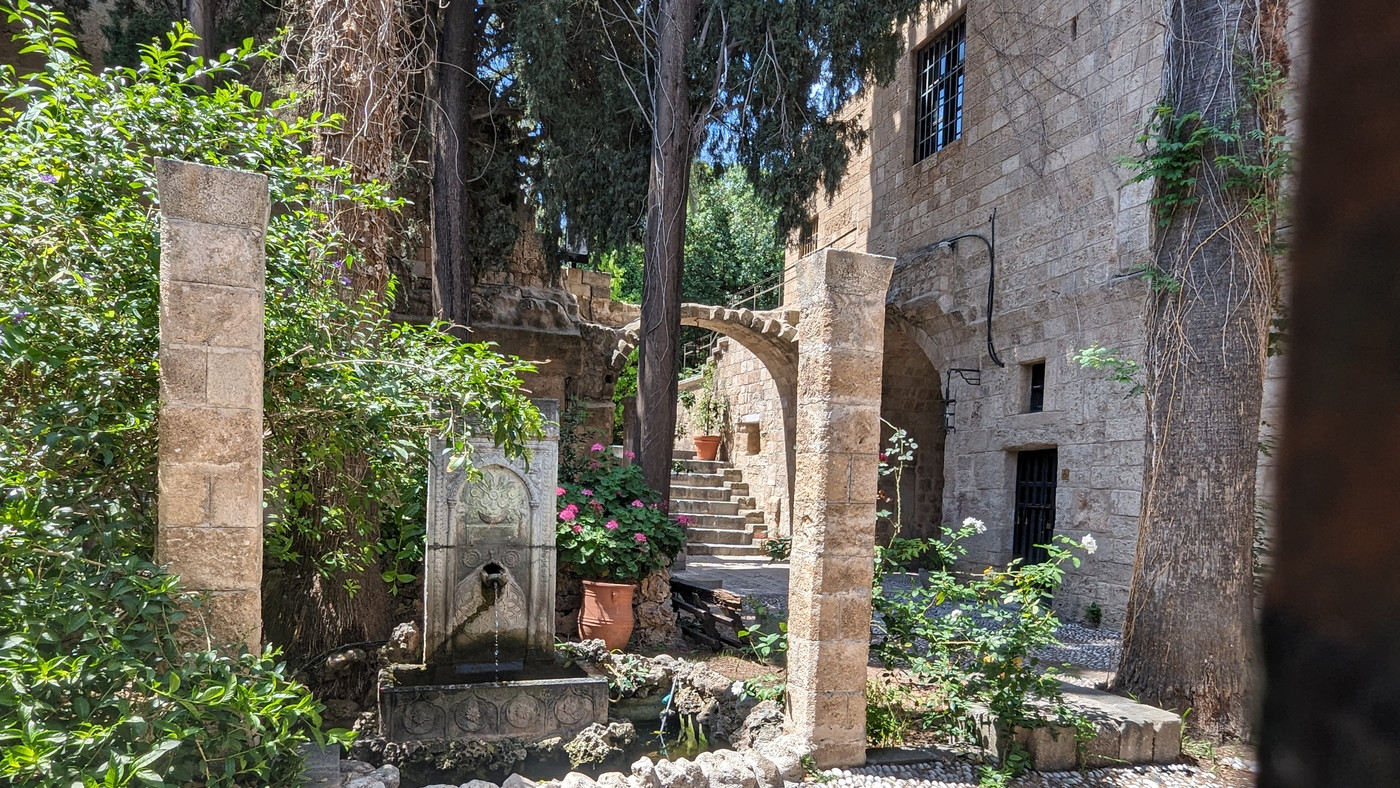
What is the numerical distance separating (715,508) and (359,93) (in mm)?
10556

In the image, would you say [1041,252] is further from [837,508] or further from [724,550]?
[724,550]

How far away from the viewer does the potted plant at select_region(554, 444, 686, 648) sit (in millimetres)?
7168

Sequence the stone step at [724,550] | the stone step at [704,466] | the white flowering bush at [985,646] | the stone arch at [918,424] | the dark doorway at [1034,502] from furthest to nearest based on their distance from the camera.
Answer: the stone step at [704,466], the stone step at [724,550], the stone arch at [918,424], the dark doorway at [1034,502], the white flowering bush at [985,646]

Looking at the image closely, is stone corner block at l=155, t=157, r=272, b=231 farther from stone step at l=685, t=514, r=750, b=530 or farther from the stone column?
stone step at l=685, t=514, r=750, b=530

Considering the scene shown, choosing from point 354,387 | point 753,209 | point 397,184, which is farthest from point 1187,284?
point 753,209

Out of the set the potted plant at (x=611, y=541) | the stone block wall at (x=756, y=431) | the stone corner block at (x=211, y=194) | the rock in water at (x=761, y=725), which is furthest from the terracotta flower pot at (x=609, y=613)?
the stone block wall at (x=756, y=431)

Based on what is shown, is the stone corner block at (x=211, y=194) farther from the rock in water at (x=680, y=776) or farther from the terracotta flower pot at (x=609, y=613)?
the terracotta flower pot at (x=609, y=613)

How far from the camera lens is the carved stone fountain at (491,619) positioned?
204 inches

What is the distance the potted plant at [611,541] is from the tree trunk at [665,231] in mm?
1551

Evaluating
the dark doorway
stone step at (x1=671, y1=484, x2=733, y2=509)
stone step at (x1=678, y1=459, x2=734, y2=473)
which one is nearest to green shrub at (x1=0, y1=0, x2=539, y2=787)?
the dark doorway

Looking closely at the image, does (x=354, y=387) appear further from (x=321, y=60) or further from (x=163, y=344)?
(x=321, y=60)

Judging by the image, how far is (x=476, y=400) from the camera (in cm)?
400

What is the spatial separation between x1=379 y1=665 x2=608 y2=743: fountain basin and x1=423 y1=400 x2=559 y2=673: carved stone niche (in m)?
0.33

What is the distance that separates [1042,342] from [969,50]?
13.7 feet
